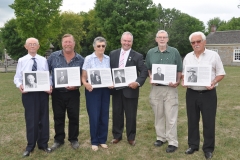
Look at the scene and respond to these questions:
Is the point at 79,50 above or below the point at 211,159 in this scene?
above

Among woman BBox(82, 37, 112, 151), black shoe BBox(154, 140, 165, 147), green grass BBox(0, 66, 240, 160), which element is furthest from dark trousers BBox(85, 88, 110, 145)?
black shoe BBox(154, 140, 165, 147)

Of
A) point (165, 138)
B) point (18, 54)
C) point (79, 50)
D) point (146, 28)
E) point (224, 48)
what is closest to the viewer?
point (165, 138)

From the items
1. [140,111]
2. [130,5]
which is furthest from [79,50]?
[140,111]

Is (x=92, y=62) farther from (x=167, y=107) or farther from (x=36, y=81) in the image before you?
(x=167, y=107)

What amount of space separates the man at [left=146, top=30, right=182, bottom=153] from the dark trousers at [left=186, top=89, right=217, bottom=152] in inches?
13.1

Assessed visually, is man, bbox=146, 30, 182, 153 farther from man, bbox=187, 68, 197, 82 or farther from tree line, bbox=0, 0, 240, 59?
tree line, bbox=0, 0, 240, 59

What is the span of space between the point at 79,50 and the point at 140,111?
1571 inches

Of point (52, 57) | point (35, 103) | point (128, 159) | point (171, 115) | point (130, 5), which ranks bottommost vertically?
point (128, 159)

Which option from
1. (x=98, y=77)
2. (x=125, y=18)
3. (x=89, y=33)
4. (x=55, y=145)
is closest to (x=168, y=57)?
(x=98, y=77)

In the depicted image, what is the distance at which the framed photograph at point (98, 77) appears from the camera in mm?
4957

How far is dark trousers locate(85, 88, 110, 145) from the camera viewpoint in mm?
5148

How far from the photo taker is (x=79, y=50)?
47.3m

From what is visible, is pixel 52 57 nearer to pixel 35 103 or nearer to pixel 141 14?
pixel 35 103

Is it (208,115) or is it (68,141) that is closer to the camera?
(208,115)
